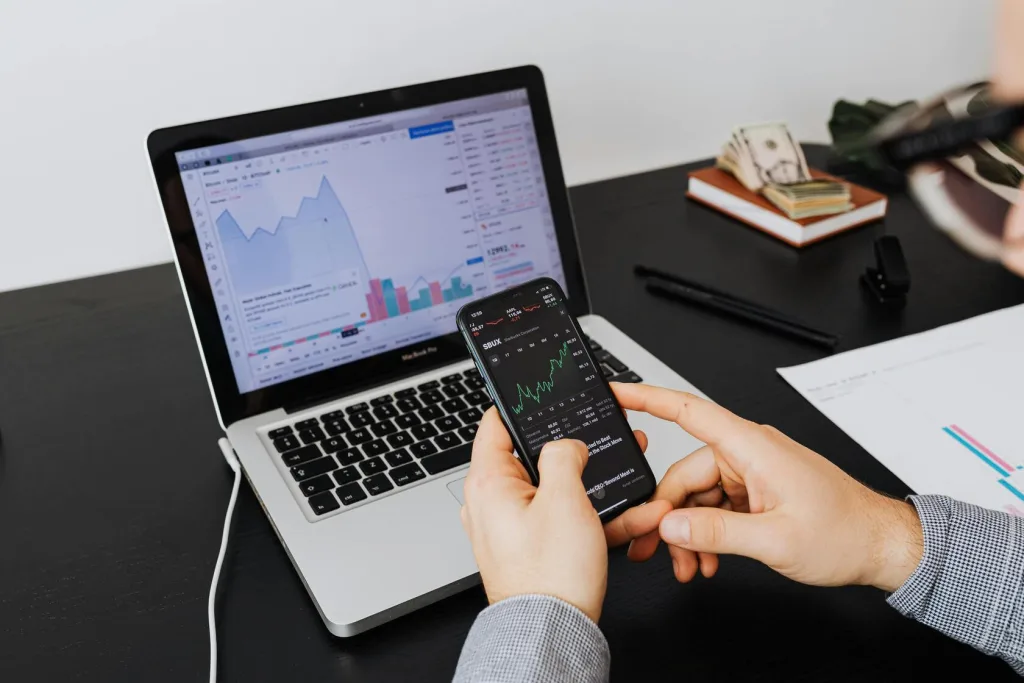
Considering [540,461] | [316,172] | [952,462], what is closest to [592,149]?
[316,172]

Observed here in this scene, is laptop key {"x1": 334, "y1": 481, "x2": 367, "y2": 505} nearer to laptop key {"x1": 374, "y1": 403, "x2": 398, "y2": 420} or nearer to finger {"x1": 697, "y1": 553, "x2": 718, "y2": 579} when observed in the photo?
laptop key {"x1": 374, "y1": 403, "x2": 398, "y2": 420}

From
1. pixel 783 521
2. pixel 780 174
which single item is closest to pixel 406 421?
pixel 783 521

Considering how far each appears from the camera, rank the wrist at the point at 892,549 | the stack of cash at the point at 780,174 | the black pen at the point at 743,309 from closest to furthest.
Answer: the wrist at the point at 892,549, the black pen at the point at 743,309, the stack of cash at the point at 780,174

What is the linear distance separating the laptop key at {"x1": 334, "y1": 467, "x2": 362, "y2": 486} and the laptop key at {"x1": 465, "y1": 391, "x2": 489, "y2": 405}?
5.8 inches

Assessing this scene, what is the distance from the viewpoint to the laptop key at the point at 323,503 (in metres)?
0.76

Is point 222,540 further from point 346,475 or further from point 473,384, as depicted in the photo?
point 473,384

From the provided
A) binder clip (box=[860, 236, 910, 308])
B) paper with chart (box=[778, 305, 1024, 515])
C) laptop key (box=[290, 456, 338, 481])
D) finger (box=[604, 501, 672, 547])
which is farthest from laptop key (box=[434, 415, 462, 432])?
binder clip (box=[860, 236, 910, 308])

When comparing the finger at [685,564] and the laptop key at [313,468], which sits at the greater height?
the laptop key at [313,468]

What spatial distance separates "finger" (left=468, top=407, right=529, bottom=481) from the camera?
2.17 feet

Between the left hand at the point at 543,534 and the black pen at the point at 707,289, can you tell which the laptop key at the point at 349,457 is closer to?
the left hand at the point at 543,534

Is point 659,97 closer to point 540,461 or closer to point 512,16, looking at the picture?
point 512,16

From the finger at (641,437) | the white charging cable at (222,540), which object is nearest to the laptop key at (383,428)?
the white charging cable at (222,540)

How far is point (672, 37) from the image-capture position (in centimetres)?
146

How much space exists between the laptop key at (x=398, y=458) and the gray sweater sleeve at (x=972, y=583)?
42 centimetres
